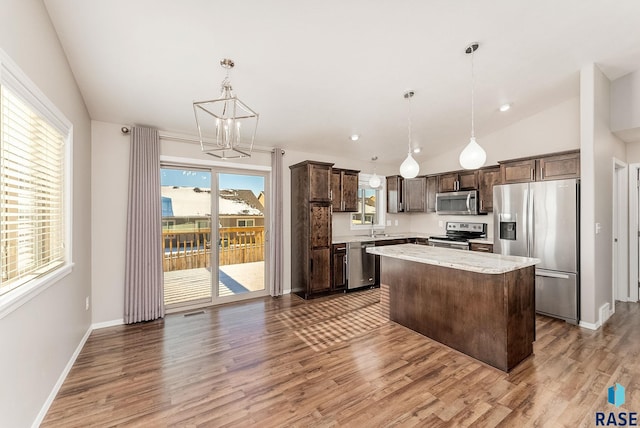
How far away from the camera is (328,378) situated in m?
2.40

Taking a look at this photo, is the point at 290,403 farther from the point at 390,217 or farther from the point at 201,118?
the point at 390,217

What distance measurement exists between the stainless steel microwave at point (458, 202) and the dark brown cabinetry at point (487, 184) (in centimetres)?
10

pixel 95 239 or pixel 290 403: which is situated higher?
pixel 95 239

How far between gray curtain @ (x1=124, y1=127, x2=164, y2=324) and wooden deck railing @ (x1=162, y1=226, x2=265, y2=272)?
0.37 meters

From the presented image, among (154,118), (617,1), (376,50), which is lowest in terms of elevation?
(154,118)

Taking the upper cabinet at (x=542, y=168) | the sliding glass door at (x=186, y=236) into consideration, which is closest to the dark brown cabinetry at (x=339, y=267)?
the sliding glass door at (x=186, y=236)

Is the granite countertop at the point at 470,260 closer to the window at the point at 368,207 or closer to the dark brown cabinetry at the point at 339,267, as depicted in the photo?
the dark brown cabinetry at the point at 339,267

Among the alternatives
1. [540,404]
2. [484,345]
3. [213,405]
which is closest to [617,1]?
[484,345]

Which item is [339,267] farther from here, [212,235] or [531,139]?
[531,139]

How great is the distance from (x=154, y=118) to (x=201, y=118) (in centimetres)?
55

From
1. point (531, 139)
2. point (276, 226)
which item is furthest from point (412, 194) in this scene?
point (276, 226)

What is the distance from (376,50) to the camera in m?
2.76

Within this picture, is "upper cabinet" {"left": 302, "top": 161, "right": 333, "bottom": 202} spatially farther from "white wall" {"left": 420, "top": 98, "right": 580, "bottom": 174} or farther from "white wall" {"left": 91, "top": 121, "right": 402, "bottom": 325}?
"white wall" {"left": 420, "top": 98, "right": 580, "bottom": 174}

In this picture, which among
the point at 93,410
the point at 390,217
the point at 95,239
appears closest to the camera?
the point at 93,410
